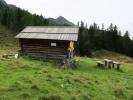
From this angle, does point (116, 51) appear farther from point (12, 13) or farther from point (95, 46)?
point (12, 13)

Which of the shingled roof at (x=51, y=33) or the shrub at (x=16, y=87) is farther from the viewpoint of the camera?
the shingled roof at (x=51, y=33)

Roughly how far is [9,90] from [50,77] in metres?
4.23

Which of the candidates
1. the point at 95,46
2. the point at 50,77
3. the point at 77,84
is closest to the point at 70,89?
the point at 77,84

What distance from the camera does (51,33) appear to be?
88.1 feet

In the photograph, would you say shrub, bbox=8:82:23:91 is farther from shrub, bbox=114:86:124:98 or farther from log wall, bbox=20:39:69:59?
log wall, bbox=20:39:69:59

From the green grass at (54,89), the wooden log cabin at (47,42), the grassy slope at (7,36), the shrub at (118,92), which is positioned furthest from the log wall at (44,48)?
the grassy slope at (7,36)

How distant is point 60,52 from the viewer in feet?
83.3

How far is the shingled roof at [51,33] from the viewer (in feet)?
82.9

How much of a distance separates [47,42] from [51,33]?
142 cm

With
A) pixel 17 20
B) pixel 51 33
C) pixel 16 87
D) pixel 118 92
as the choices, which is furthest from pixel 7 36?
pixel 118 92

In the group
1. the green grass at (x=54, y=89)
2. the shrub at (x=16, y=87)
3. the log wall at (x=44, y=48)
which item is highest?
the log wall at (x=44, y=48)

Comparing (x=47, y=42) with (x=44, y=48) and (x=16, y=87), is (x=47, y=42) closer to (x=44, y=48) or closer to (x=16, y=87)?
(x=44, y=48)

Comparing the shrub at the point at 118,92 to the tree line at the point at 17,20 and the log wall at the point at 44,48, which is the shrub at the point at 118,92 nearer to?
the log wall at the point at 44,48

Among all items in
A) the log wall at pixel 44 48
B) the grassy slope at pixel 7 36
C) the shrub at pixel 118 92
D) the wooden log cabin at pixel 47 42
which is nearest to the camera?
the shrub at pixel 118 92
